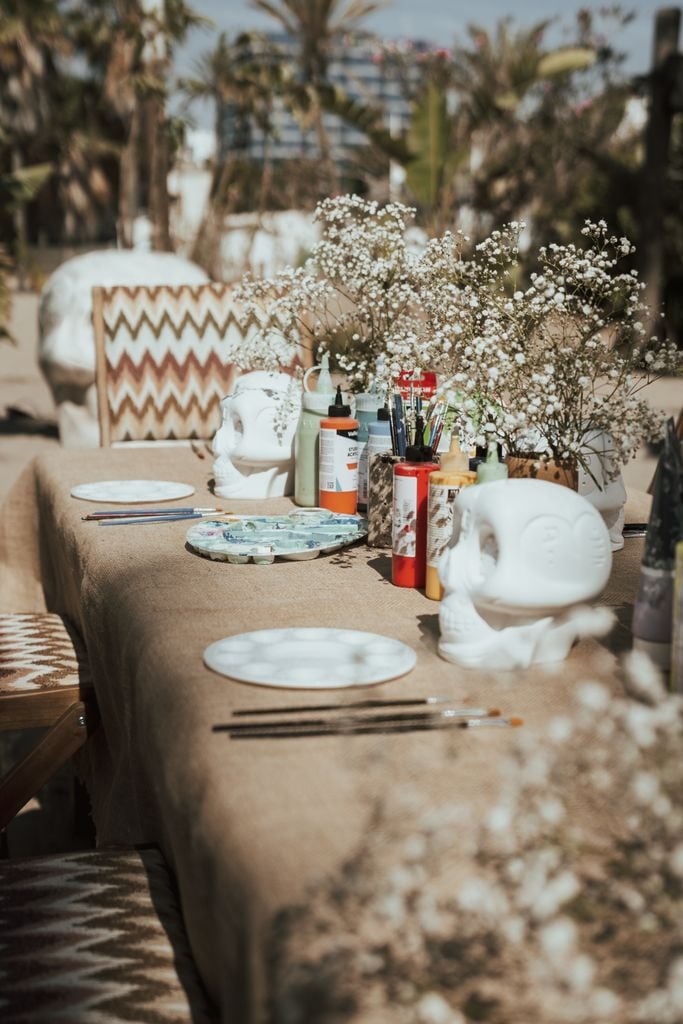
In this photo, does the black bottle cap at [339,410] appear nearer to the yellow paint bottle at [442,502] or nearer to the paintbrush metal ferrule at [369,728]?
the yellow paint bottle at [442,502]

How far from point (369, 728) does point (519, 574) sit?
1.07 feet

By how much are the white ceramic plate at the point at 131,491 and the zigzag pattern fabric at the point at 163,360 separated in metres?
1.23

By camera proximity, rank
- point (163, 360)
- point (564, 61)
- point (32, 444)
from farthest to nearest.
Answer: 1. point (564, 61)
2. point (32, 444)
3. point (163, 360)

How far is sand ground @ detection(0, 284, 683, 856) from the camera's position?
327 cm

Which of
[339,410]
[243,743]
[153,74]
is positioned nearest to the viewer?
[243,743]

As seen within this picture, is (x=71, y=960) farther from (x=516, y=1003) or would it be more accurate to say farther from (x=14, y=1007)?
(x=516, y=1003)

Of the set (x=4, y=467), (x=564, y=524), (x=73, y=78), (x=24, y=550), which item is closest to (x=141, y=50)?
(x=4, y=467)

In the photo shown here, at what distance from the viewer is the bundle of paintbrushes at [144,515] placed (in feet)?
8.16

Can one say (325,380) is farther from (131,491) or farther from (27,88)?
(27,88)

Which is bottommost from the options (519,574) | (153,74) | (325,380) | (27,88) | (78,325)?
(519,574)

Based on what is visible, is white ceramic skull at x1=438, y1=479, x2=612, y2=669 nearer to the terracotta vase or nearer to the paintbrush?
the paintbrush

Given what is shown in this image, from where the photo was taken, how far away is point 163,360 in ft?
13.7

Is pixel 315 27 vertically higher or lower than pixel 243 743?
higher

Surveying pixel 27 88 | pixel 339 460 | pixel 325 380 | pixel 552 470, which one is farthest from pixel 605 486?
pixel 27 88
